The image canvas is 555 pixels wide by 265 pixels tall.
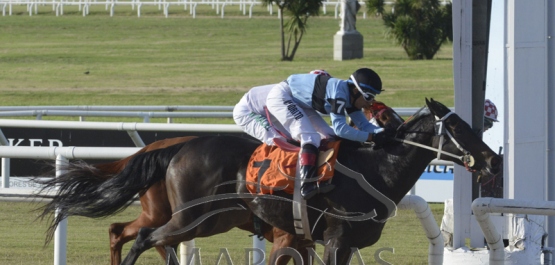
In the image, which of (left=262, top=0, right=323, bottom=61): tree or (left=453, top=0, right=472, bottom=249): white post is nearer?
(left=453, top=0, right=472, bottom=249): white post

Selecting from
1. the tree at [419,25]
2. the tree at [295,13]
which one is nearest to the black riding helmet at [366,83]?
the tree at [419,25]

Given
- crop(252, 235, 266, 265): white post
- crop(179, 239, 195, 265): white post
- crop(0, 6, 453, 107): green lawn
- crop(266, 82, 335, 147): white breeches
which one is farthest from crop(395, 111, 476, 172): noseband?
crop(0, 6, 453, 107): green lawn

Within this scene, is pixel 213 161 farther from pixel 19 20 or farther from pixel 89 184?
pixel 19 20

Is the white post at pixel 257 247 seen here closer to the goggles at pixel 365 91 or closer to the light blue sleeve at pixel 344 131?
the light blue sleeve at pixel 344 131

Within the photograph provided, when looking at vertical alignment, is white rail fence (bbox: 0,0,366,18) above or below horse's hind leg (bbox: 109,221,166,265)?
above

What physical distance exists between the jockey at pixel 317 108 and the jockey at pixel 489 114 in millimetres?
730

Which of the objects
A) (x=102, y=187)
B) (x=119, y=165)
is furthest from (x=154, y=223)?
(x=119, y=165)

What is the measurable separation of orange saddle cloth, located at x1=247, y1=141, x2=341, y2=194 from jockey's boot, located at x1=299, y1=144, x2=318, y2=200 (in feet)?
0.13

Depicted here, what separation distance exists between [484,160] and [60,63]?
2344 centimetres

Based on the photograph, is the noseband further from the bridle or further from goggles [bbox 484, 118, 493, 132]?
goggles [bbox 484, 118, 493, 132]

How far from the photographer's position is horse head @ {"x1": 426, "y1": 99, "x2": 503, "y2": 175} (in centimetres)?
472

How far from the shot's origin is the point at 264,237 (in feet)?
17.5

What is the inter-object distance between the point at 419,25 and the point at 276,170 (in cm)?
2216

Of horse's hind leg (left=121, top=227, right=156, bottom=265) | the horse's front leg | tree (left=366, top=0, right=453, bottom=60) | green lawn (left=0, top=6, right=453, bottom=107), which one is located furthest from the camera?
tree (left=366, top=0, right=453, bottom=60)
